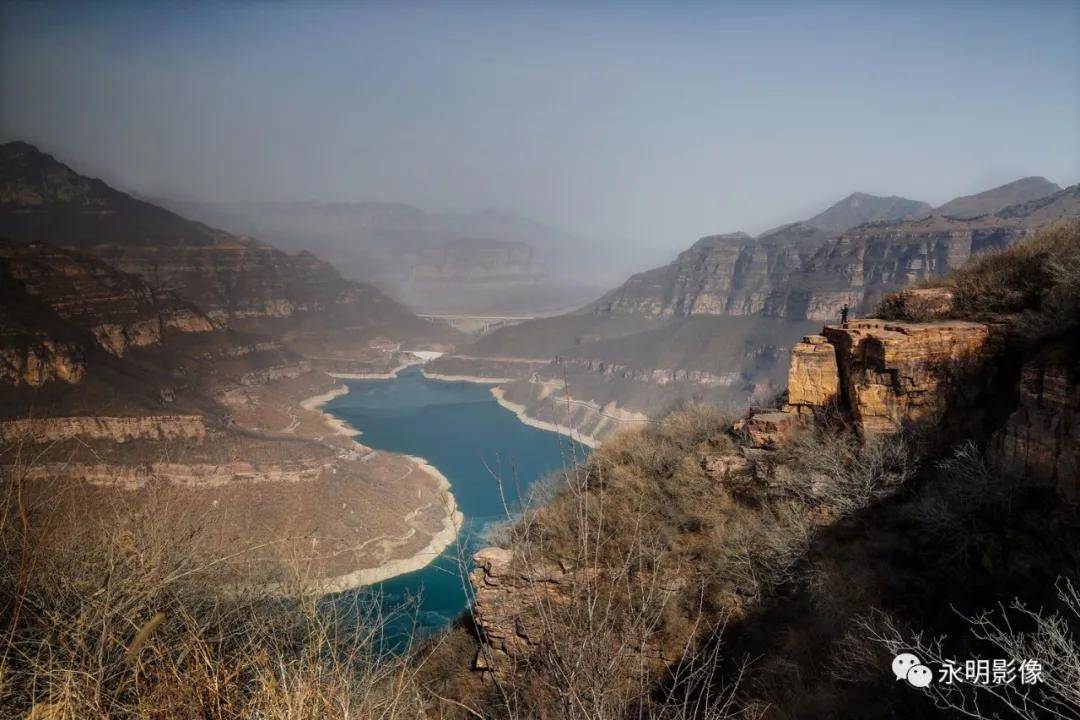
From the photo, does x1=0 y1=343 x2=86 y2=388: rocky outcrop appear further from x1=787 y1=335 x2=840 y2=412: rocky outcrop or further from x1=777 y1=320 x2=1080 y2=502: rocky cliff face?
x1=777 y1=320 x2=1080 y2=502: rocky cliff face

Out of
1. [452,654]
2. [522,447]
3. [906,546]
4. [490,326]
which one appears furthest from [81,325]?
[490,326]

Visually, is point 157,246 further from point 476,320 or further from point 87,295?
point 476,320

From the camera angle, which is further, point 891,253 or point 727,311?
point 727,311

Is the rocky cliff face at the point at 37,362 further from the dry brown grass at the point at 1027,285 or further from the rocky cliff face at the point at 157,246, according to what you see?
the dry brown grass at the point at 1027,285

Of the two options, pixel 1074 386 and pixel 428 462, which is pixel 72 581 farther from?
pixel 428 462

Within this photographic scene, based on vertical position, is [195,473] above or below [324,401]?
above

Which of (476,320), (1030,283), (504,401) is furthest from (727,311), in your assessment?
(476,320)
